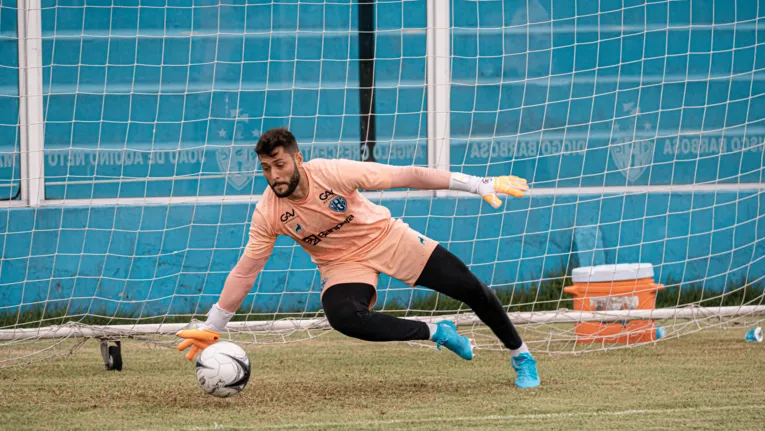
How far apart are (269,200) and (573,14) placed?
15.5ft

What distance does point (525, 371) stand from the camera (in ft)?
17.2

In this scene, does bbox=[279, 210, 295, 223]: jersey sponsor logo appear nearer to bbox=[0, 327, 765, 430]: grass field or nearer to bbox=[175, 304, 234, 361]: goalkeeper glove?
bbox=[175, 304, 234, 361]: goalkeeper glove

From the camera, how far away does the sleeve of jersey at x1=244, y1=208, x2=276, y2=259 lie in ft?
16.0

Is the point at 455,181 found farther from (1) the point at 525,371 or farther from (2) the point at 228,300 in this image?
(2) the point at 228,300

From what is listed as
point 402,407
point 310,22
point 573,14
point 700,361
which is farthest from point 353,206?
point 573,14

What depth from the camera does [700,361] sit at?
5965 mm

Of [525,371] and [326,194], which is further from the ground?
[326,194]

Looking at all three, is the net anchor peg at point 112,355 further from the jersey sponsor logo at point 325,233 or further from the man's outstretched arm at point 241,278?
the jersey sponsor logo at point 325,233

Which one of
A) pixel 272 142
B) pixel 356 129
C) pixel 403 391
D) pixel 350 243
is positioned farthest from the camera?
pixel 356 129

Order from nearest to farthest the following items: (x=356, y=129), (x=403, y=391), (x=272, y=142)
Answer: (x=272, y=142) < (x=403, y=391) < (x=356, y=129)

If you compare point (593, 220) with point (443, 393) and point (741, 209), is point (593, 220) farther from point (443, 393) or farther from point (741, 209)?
point (443, 393)

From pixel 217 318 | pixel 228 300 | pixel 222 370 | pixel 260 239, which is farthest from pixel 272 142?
pixel 222 370

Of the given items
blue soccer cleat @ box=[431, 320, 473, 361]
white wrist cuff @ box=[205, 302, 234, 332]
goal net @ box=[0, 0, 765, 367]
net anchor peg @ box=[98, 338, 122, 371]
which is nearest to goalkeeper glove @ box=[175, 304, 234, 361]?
white wrist cuff @ box=[205, 302, 234, 332]

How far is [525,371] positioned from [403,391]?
24.9 inches
